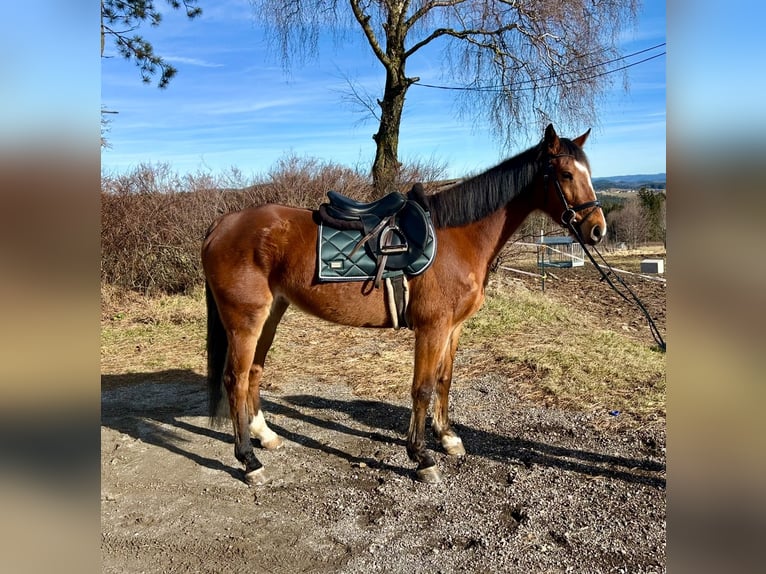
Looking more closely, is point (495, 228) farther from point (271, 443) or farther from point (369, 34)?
point (369, 34)

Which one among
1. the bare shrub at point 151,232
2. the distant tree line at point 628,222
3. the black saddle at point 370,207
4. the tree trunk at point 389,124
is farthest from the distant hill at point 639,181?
the distant tree line at point 628,222

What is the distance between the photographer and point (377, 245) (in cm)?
312

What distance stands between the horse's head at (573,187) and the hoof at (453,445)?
1582 millimetres

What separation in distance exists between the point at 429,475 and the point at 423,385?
54 cm

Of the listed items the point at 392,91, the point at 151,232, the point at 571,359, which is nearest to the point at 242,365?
the point at 571,359

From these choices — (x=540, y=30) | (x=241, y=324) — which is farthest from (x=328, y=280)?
(x=540, y=30)

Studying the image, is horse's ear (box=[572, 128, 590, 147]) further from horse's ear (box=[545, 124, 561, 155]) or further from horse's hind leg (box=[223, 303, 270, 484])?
horse's hind leg (box=[223, 303, 270, 484])

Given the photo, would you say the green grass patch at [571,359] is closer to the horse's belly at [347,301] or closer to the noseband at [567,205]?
the noseband at [567,205]

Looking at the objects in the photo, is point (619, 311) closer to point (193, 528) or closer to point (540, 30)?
point (540, 30)

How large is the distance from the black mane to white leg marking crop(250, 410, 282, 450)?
188cm

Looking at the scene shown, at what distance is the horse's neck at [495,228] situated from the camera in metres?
3.24

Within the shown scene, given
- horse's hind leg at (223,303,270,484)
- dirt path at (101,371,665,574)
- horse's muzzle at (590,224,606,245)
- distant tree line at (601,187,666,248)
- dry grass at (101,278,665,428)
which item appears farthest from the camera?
distant tree line at (601,187,666,248)

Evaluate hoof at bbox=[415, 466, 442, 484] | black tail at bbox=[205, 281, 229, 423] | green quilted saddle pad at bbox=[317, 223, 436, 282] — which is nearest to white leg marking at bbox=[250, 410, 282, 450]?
black tail at bbox=[205, 281, 229, 423]

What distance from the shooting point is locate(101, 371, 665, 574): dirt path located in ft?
7.66
